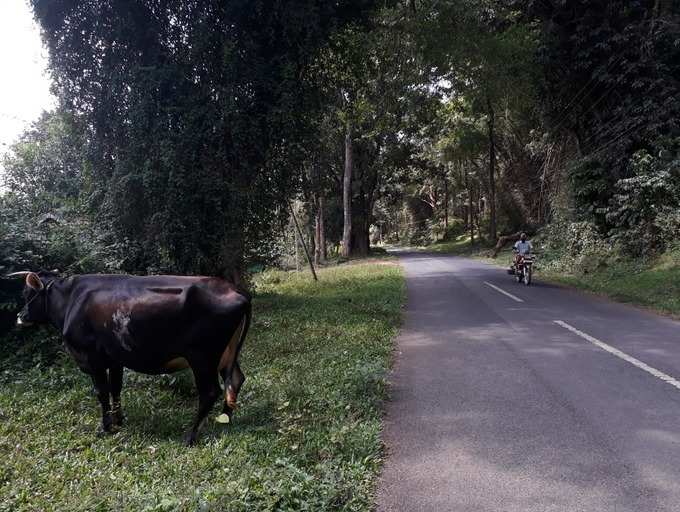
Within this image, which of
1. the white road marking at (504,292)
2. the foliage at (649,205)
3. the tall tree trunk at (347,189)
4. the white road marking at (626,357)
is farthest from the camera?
the tall tree trunk at (347,189)

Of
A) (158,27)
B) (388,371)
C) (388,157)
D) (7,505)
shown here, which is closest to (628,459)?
(388,371)

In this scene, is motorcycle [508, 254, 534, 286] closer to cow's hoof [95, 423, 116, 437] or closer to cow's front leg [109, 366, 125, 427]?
cow's front leg [109, 366, 125, 427]

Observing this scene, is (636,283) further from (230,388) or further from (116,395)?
(116,395)

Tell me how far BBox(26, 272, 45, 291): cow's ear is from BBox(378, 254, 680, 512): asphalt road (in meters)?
3.74

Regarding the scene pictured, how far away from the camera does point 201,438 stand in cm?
461

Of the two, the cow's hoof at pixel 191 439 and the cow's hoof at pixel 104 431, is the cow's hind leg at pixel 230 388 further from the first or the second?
the cow's hoof at pixel 104 431

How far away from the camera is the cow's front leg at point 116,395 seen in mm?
5078

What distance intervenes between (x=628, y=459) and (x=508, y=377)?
7.55ft

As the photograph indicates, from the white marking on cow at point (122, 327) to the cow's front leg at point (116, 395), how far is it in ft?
1.50

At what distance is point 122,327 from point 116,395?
2.71 ft

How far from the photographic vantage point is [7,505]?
11.3 feet

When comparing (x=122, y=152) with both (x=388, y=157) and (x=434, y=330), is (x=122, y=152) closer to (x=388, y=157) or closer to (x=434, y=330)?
(x=434, y=330)

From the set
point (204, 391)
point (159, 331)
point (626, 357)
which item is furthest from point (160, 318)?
point (626, 357)

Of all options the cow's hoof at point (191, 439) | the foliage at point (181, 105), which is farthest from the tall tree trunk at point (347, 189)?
the cow's hoof at point (191, 439)
